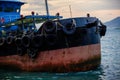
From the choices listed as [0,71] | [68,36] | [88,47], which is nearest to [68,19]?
[68,36]

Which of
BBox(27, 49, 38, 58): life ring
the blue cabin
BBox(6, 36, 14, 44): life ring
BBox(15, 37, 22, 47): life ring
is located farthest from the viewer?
the blue cabin

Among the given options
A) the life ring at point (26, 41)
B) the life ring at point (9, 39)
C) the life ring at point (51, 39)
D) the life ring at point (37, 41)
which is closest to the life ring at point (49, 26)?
the life ring at point (51, 39)

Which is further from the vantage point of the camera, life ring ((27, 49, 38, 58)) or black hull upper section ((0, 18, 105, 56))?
life ring ((27, 49, 38, 58))

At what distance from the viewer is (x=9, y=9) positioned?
19.4 m

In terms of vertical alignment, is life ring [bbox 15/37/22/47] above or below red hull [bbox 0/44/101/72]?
Result: above

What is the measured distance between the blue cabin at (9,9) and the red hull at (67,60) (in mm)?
4729

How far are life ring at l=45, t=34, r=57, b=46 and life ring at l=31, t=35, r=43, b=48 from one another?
0.35 metres

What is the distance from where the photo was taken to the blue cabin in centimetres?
1880

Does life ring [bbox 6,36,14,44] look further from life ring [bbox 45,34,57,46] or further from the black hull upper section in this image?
life ring [bbox 45,34,57,46]

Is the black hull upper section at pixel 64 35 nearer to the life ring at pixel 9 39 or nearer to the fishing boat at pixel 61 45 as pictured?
the fishing boat at pixel 61 45

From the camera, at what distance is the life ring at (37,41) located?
14.5 metres

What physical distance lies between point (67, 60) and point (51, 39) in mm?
1380

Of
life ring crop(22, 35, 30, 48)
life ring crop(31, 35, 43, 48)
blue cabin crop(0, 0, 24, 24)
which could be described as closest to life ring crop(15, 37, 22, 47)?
life ring crop(22, 35, 30, 48)

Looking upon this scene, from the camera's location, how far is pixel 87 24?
563 inches
